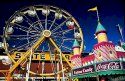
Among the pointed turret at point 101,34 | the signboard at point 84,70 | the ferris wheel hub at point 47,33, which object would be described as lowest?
the signboard at point 84,70

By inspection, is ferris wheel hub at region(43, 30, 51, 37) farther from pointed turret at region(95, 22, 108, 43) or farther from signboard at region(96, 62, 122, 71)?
signboard at region(96, 62, 122, 71)

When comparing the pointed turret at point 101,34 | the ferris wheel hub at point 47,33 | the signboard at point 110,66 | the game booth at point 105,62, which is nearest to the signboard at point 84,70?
the game booth at point 105,62

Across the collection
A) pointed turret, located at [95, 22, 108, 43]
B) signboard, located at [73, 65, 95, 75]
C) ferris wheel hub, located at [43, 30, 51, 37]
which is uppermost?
ferris wheel hub, located at [43, 30, 51, 37]

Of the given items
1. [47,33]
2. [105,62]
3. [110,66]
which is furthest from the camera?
[47,33]

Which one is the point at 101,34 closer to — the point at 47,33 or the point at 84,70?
the point at 84,70

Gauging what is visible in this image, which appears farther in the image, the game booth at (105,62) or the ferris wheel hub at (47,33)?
the ferris wheel hub at (47,33)

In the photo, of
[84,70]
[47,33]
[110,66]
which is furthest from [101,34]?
[47,33]

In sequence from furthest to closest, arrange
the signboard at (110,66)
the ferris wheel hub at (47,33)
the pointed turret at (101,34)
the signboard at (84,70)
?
1. the ferris wheel hub at (47,33)
2. the signboard at (84,70)
3. the pointed turret at (101,34)
4. the signboard at (110,66)

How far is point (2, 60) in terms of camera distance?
2531 cm

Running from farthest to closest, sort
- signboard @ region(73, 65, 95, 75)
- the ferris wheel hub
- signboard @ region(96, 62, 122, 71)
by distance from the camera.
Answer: the ferris wheel hub, signboard @ region(73, 65, 95, 75), signboard @ region(96, 62, 122, 71)

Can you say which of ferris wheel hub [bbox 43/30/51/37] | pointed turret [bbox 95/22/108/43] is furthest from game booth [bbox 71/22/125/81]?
ferris wheel hub [bbox 43/30/51/37]

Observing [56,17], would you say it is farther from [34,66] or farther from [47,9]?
[34,66]

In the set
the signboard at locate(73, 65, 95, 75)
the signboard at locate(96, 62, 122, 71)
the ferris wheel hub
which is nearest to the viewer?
the signboard at locate(96, 62, 122, 71)

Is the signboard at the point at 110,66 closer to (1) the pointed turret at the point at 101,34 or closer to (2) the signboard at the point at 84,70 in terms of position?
(2) the signboard at the point at 84,70
